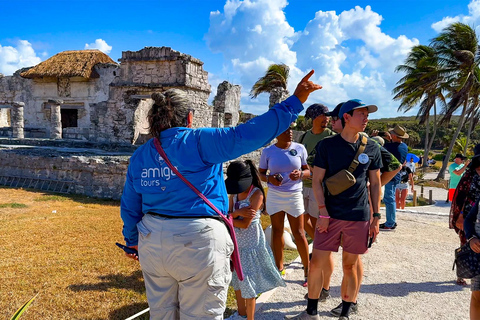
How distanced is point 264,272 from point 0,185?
9849mm

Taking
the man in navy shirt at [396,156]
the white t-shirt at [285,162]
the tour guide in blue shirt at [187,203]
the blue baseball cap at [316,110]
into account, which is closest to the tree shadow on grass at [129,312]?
the tour guide in blue shirt at [187,203]

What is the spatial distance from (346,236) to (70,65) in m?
25.2

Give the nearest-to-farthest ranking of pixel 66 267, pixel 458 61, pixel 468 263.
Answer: pixel 468 263 < pixel 66 267 < pixel 458 61

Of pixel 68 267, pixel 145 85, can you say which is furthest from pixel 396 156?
pixel 145 85

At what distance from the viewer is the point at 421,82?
21.4 m

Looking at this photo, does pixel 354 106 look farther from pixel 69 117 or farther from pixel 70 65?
pixel 69 117

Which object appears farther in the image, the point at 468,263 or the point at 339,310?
the point at 339,310

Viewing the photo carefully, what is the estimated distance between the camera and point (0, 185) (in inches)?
388

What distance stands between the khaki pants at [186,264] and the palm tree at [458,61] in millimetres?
19345

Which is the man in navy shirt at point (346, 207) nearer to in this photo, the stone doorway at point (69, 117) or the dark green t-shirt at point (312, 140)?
the dark green t-shirt at point (312, 140)

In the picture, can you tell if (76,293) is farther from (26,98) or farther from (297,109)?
(26,98)

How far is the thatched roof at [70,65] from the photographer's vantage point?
23219 mm

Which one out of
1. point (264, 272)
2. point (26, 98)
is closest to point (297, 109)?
point (264, 272)

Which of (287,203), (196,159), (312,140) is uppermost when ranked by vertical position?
(312,140)
